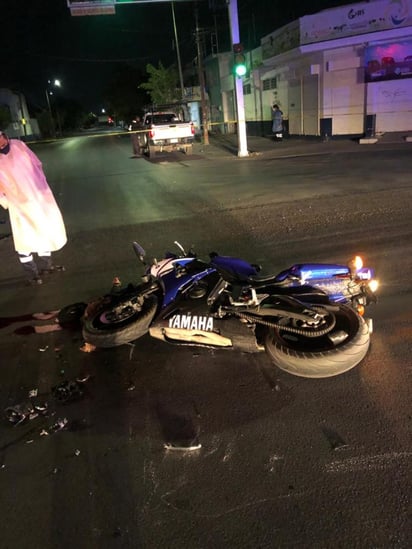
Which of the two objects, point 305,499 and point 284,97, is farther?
Answer: point 284,97

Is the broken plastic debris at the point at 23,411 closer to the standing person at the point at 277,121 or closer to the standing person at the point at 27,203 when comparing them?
the standing person at the point at 27,203

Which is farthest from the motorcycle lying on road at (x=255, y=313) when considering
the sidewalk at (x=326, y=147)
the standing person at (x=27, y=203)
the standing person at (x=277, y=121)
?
the standing person at (x=277, y=121)

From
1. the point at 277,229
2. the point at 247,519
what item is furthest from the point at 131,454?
the point at 277,229

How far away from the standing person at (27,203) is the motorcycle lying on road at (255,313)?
7.39 feet

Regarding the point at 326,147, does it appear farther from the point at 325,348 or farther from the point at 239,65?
the point at 325,348

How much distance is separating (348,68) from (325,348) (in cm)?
2302

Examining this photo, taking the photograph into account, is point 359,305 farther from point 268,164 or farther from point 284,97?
point 284,97

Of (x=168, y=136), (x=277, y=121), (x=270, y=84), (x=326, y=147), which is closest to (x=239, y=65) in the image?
(x=168, y=136)

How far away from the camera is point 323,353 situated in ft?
10.7

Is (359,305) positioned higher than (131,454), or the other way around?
(359,305)

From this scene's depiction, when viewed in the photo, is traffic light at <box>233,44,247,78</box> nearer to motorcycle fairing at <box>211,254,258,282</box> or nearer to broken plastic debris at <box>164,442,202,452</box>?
motorcycle fairing at <box>211,254,258,282</box>

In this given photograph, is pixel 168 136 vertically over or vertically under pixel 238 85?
under

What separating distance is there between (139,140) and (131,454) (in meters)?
22.5

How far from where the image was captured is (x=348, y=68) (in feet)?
74.8
